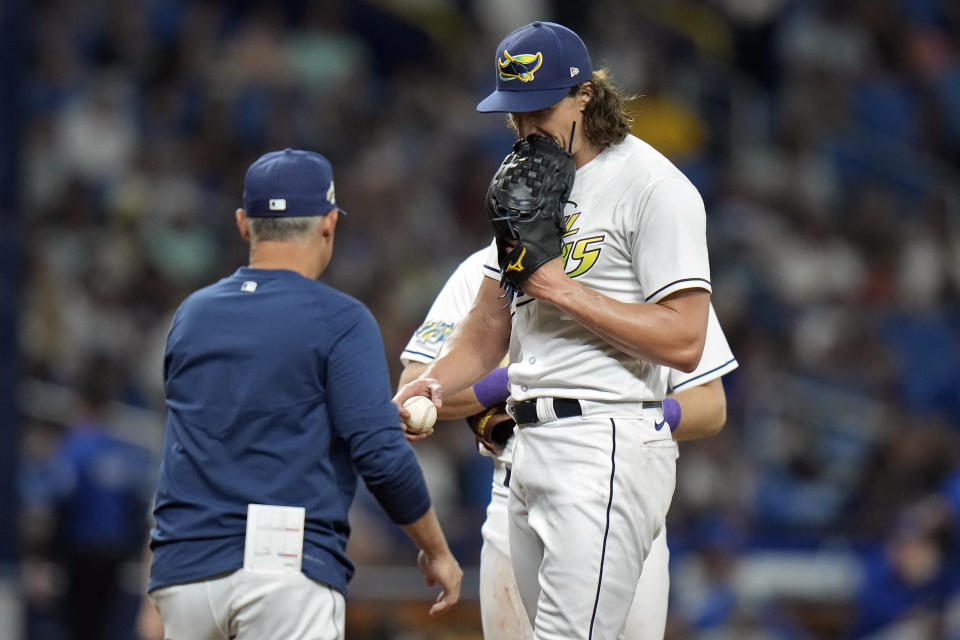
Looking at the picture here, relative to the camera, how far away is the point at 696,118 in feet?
41.7

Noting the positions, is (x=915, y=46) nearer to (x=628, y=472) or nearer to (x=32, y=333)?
(x=32, y=333)

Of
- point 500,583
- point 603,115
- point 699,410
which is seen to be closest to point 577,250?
point 603,115

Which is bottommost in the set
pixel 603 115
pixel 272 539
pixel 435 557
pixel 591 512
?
pixel 435 557

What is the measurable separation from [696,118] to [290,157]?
9.40 metres

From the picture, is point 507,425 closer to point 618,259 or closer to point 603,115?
point 618,259

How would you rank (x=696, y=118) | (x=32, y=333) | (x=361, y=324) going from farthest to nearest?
1. (x=696, y=118)
2. (x=32, y=333)
3. (x=361, y=324)

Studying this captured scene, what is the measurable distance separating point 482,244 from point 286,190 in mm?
7070

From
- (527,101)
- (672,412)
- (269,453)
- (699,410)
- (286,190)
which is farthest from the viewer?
(699,410)

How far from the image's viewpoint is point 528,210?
3.20 meters

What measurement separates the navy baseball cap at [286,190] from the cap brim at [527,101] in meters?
0.63

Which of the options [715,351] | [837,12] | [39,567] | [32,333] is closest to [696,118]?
[837,12]

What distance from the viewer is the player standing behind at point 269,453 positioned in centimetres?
348

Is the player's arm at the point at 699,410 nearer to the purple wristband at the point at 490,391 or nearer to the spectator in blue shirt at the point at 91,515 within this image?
the purple wristband at the point at 490,391

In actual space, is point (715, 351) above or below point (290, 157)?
below
